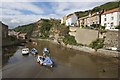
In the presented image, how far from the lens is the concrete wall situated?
46.4m

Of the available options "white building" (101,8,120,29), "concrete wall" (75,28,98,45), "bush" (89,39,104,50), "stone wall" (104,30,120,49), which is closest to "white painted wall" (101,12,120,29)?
"white building" (101,8,120,29)

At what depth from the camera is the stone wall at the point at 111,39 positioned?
40500mm

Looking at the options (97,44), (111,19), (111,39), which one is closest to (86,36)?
(97,44)

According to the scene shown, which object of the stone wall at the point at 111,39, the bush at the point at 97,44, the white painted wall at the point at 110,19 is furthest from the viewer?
the white painted wall at the point at 110,19

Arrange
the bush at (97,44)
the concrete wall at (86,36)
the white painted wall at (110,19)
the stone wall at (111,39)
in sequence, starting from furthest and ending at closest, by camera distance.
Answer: the white painted wall at (110,19)
the concrete wall at (86,36)
the bush at (97,44)
the stone wall at (111,39)

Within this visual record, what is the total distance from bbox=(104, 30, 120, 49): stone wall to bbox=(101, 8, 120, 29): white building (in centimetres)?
629

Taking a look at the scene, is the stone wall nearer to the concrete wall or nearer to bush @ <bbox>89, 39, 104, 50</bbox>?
bush @ <bbox>89, 39, 104, 50</bbox>

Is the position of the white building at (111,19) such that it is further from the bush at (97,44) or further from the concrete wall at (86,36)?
the bush at (97,44)

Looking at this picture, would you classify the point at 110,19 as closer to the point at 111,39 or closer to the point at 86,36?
the point at 86,36

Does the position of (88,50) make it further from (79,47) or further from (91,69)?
(91,69)

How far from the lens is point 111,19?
167ft

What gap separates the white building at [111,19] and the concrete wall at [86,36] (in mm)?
5942

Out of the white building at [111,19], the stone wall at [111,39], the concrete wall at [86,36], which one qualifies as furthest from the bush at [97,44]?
the white building at [111,19]

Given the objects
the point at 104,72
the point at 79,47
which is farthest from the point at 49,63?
the point at 79,47
